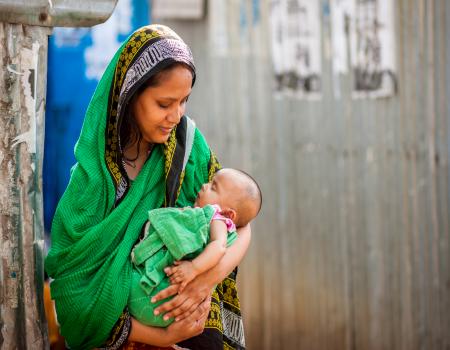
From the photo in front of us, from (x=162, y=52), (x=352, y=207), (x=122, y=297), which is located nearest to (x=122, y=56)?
(x=162, y=52)

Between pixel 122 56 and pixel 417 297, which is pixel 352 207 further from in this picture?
pixel 122 56

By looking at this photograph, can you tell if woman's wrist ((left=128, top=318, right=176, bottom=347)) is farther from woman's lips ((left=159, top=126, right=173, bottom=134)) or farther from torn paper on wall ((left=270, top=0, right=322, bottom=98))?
torn paper on wall ((left=270, top=0, right=322, bottom=98))

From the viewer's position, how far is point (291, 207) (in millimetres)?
5680

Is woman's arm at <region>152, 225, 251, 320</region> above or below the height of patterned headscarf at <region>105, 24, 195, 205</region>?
below

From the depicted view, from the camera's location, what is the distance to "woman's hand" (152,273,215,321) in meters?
2.76

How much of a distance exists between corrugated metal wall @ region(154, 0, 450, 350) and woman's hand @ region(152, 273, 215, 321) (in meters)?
2.85

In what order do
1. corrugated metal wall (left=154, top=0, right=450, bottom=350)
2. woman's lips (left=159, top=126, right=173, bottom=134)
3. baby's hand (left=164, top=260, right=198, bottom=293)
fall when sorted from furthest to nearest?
corrugated metal wall (left=154, top=0, right=450, bottom=350)
woman's lips (left=159, top=126, right=173, bottom=134)
baby's hand (left=164, top=260, right=198, bottom=293)

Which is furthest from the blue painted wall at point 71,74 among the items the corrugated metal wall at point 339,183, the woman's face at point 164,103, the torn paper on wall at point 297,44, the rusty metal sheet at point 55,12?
the woman's face at point 164,103

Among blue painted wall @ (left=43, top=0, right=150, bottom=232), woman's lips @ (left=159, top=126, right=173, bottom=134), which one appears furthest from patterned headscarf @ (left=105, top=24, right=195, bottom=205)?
blue painted wall @ (left=43, top=0, right=150, bottom=232)

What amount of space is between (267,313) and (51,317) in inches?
68.7

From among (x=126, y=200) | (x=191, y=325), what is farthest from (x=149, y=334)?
(x=126, y=200)

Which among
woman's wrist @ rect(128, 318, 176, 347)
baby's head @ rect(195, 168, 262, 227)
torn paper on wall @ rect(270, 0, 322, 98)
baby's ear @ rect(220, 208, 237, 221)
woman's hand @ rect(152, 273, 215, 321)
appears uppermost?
torn paper on wall @ rect(270, 0, 322, 98)

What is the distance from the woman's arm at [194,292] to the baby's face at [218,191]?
21 cm

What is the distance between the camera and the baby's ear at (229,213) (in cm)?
304
